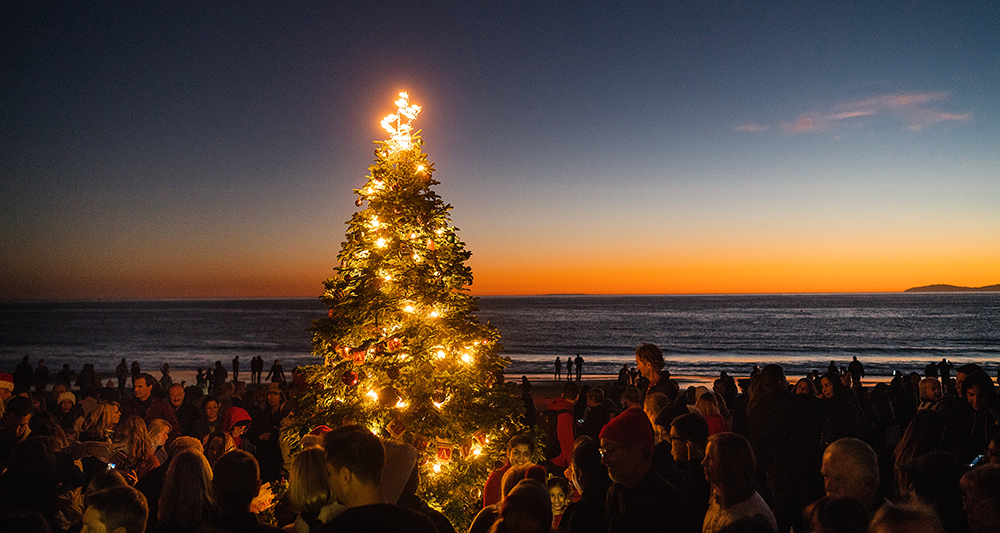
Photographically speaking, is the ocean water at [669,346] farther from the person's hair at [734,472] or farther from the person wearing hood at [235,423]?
the person's hair at [734,472]

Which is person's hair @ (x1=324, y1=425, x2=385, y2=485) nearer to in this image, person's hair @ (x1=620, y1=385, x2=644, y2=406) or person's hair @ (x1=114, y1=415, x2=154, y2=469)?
person's hair @ (x1=114, y1=415, x2=154, y2=469)

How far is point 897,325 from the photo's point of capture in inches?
4122

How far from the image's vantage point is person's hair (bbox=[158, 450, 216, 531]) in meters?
3.36

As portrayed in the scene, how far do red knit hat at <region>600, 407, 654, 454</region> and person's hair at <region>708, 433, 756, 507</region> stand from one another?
42 cm

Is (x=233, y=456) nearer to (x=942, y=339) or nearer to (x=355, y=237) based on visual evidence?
(x=355, y=237)

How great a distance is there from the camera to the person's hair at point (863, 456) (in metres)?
3.52

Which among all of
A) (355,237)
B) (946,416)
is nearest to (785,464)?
(946,416)

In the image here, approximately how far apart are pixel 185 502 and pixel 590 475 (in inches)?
95.8

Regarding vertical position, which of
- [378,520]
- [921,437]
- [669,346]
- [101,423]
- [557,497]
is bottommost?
[669,346]

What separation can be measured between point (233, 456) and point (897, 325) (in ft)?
401

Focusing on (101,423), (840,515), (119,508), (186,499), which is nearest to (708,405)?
(840,515)

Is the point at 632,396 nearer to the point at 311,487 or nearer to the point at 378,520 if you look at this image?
the point at 311,487

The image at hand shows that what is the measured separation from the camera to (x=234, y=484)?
11.0 ft

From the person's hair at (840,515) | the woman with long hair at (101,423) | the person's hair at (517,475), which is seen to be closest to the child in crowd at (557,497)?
the person's hair at (517,475)
